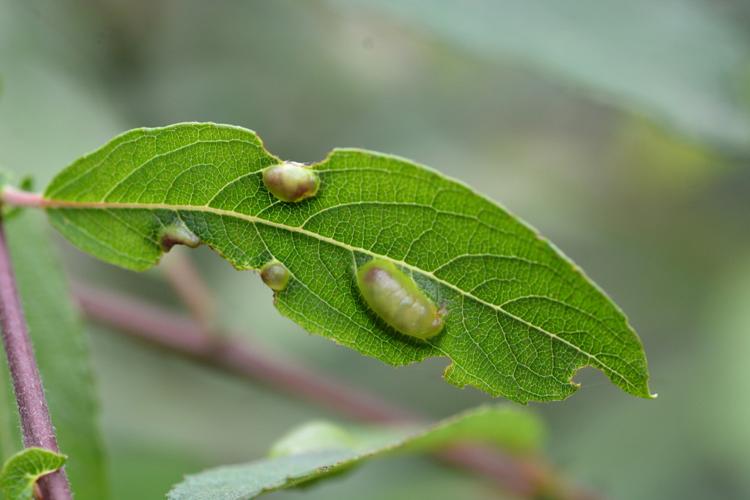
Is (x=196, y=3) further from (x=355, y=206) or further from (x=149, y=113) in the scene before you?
(x=355, y=206)

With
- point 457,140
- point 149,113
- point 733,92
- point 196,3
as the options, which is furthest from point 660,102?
point 196,3

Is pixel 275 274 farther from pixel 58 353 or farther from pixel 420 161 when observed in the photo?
pixel 420 161

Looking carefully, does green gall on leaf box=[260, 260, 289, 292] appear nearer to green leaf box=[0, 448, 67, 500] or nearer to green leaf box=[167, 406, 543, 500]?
green leaf box=[167, 406, 543, 500]

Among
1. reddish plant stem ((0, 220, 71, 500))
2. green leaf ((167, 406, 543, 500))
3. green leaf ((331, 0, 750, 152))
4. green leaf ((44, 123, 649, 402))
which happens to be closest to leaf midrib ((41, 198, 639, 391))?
green leaf ((44, 123, 649, 402))

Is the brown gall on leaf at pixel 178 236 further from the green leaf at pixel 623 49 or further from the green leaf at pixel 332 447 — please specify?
the green leaf at pixel 623 49

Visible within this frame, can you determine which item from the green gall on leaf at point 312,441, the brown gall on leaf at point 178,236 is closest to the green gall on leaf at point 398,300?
the brown gall on leaf at point 178,236
